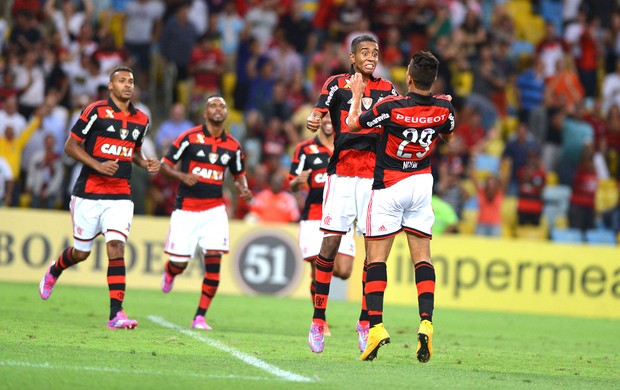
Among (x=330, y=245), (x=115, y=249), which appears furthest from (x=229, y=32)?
(x=330, y=245)

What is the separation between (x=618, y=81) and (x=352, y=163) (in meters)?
15.9

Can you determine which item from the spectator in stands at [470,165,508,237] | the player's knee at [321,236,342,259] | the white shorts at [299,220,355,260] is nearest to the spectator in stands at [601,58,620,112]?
the spectator in stands at [470,165,508,237]

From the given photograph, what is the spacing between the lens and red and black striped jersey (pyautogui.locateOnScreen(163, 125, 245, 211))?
12.7 m

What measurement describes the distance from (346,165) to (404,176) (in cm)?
99

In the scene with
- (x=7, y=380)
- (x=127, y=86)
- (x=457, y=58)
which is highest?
(x=457, y=58)

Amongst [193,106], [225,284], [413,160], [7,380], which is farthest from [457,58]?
[7,380]

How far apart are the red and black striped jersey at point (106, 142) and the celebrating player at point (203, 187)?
1020mm

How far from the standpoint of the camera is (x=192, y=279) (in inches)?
731

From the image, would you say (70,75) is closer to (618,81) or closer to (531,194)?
(531,194)

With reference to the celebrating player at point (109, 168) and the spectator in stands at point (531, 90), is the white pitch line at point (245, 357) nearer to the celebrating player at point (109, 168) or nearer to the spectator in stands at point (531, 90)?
the celebrating player at point (109, 168)

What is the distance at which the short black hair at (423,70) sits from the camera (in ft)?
29.1

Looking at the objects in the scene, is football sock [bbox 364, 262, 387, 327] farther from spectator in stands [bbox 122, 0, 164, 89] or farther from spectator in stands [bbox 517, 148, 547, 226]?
spectator in stands [bbox 122, 0, 164, 89]

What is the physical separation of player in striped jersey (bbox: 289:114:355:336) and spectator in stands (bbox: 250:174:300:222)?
6.16 m

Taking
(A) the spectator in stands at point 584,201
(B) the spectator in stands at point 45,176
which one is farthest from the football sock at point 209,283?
(A) the spectator in stands at point 584,201
